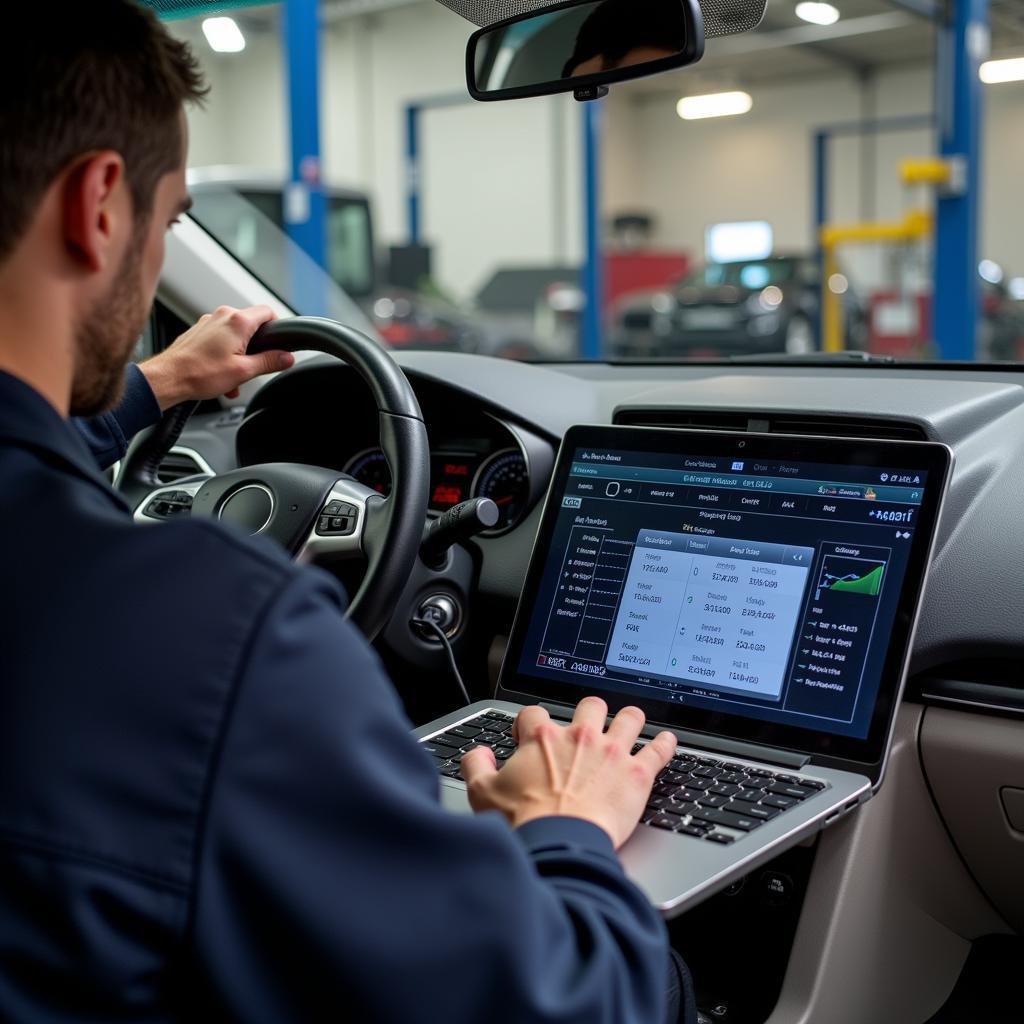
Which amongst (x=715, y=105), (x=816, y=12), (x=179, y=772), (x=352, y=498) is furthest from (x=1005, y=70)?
(x=179, y=772)

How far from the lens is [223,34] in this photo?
1.71 metres

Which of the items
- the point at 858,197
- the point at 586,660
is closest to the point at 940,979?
the point at 586,660

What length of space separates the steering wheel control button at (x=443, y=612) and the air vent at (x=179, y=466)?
0.47 meters

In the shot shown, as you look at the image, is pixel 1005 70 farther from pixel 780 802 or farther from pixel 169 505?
pixel 780 802

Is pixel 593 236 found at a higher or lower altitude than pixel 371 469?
higher

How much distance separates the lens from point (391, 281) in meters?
11.9

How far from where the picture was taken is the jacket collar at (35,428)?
704mm

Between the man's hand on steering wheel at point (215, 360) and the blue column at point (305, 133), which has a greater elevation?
the blue column at point (305, 133)

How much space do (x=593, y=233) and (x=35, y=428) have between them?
34.3 feet

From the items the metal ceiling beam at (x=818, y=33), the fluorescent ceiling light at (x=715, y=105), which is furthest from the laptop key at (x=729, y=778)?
the fluorescent ceiling light at (x=715, y=105)

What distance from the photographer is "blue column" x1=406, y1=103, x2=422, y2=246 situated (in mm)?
13625

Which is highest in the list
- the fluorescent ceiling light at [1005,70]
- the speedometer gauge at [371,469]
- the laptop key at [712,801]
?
the fluorescent ceiling light at [1005,70]

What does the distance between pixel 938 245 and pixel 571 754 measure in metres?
7.52

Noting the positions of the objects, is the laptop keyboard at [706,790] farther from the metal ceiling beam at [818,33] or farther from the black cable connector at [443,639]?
the metal ceiling beam at [818,33]
